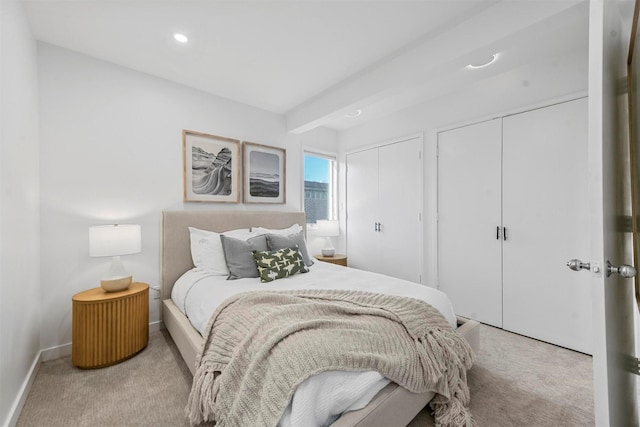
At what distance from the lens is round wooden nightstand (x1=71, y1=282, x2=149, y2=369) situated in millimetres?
1964

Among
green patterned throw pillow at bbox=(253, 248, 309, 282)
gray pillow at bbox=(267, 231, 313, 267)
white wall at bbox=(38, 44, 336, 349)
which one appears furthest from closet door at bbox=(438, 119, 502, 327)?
white wall at bbox=(38, 44, 336, 349)

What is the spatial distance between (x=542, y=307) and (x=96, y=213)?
4.16m

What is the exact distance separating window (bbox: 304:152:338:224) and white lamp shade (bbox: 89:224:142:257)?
2357mm

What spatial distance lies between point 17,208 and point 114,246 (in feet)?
1.97

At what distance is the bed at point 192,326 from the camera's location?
1167 millimetres

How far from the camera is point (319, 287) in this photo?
205 cm

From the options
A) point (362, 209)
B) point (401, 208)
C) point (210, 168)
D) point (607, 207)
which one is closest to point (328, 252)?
point (362, 209)

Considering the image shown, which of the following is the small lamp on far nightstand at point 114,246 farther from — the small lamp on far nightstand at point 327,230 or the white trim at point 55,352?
the small lamp on far nightstand at point 327,230

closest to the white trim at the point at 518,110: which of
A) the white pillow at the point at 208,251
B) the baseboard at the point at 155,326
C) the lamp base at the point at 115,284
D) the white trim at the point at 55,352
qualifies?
the white pillow at the point at 208,251

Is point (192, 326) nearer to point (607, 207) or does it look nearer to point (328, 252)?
point (328, 252)

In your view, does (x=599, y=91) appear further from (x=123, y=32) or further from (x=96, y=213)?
(x=96, y=213)

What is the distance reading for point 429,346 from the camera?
1411mm

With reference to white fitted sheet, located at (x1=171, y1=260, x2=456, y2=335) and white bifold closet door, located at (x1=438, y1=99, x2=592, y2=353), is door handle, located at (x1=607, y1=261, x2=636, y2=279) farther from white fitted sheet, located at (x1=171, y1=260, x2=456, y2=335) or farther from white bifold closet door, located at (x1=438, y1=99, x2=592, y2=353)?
white bifold closet door, located at (x1=438, y1=99, x2=592, y2=353)

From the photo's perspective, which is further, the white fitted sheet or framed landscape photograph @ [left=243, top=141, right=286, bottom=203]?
framed landscape photograph @ [left=243, top=141, right=286, bottom=203]
